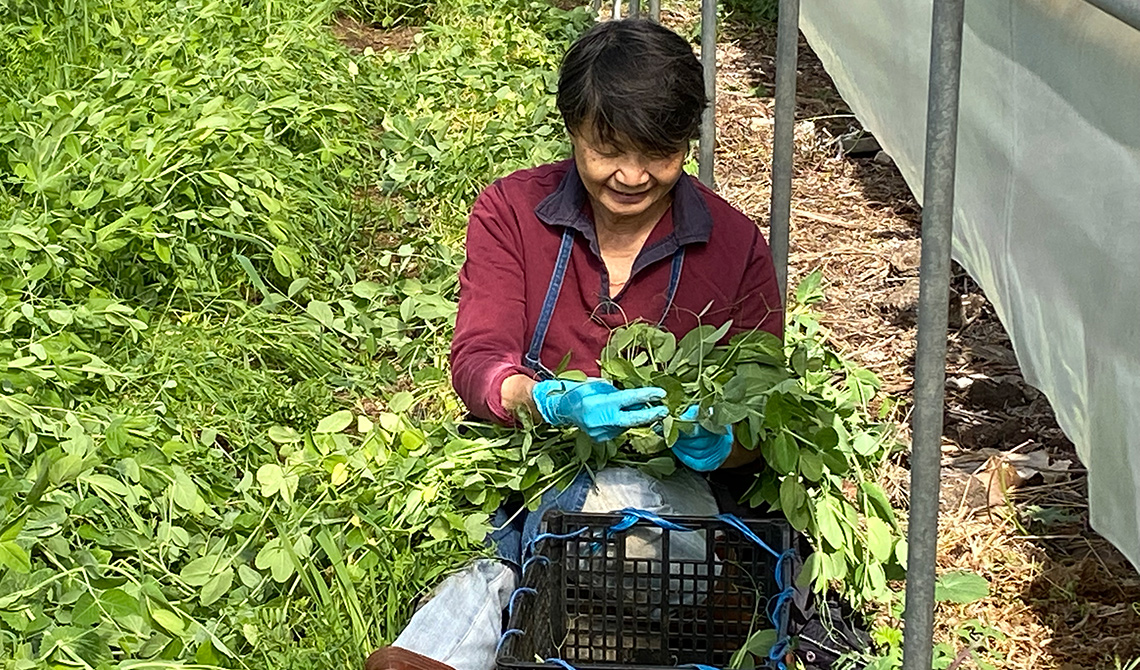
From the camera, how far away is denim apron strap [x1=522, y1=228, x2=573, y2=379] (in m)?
2.16

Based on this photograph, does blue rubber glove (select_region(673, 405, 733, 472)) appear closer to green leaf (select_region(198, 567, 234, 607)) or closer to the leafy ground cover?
the leafy ground cover

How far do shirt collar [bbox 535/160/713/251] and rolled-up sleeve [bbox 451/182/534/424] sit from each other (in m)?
0.06

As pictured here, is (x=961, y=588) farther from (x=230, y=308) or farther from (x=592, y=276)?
(x=230, y=308)

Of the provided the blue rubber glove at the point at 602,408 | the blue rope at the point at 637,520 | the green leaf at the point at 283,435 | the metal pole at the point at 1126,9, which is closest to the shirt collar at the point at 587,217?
the blue rubber glove at the point at 602,408

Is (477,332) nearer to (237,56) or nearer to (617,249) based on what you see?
(617,249)

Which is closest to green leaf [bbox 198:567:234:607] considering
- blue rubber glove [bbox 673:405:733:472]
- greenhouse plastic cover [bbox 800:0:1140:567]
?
blue rubber glove [bbox 673:405:733:472]

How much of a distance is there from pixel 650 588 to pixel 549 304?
1.48 feet

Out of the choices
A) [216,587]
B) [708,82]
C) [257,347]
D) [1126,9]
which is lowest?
[257,347]

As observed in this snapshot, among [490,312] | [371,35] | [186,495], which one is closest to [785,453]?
[490,312]

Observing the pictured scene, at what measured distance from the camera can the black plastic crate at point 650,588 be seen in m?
1.94

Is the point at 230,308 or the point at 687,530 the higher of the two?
the point at 687,530

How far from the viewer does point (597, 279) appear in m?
2.17

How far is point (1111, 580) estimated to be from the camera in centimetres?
229

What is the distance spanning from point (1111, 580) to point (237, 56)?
2.86 m
